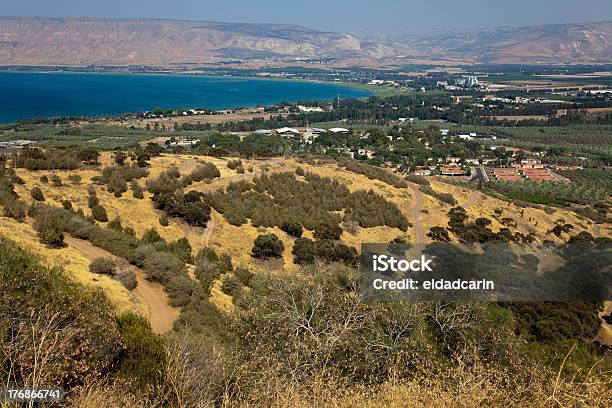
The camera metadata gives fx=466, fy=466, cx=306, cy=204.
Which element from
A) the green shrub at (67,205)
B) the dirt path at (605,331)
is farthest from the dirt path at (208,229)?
the dirt path at (605,331)

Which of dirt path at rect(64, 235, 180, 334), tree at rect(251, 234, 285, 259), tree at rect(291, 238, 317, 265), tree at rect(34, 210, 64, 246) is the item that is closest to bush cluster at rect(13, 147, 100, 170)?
tree at rect(34, 210, 64, 246)

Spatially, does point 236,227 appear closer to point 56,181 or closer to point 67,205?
point 67,205

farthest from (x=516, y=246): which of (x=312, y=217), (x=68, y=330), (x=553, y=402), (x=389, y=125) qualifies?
(x=389, y=125)

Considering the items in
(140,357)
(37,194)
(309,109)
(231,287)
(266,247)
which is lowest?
(309,109)

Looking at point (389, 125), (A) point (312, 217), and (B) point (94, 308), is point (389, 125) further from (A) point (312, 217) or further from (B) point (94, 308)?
(B) point (94, 308)

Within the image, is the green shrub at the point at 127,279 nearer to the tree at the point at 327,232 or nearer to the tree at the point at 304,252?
the tree at the point at 304,252

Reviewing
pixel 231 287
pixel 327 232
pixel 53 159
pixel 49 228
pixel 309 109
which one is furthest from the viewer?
pixel 309 109

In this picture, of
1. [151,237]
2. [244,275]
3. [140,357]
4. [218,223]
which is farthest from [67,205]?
[140,357]
